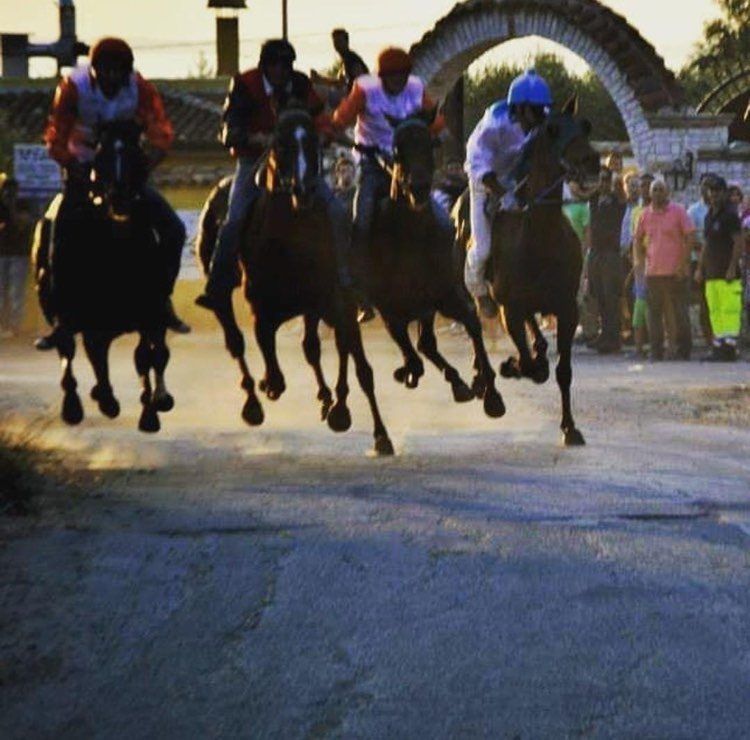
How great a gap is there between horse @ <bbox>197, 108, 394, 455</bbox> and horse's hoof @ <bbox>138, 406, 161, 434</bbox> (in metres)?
0.64

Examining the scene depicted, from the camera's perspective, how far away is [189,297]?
48344mm

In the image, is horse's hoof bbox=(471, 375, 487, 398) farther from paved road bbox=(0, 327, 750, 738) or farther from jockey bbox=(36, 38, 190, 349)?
jockey bbox=(36, 38, 190, 349)

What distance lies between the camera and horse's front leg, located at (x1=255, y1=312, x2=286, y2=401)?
1599 cm

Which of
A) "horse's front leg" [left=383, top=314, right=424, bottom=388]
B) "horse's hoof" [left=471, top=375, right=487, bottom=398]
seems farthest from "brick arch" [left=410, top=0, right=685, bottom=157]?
"horse's hoof" [left=471, top=375, right=487, bottom=398]

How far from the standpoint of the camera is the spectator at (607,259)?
1113 inches

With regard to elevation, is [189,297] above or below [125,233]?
below

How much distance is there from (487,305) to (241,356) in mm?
2010

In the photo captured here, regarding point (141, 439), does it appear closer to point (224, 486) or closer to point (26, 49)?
point (224, 486)

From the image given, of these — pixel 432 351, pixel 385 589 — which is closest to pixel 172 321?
pixel 432 351

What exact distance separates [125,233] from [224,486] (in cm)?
255

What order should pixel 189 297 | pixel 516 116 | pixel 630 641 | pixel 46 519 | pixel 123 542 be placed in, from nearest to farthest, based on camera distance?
pixel 630 641 < pixel 123 542 < pixel 46 519 < pixel 516 116 < pixel 189 297

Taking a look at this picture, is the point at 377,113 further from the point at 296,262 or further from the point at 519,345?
the point at 519,345

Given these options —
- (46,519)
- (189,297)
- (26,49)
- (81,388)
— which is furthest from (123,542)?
(26,49)

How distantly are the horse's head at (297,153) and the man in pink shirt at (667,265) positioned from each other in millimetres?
12478
